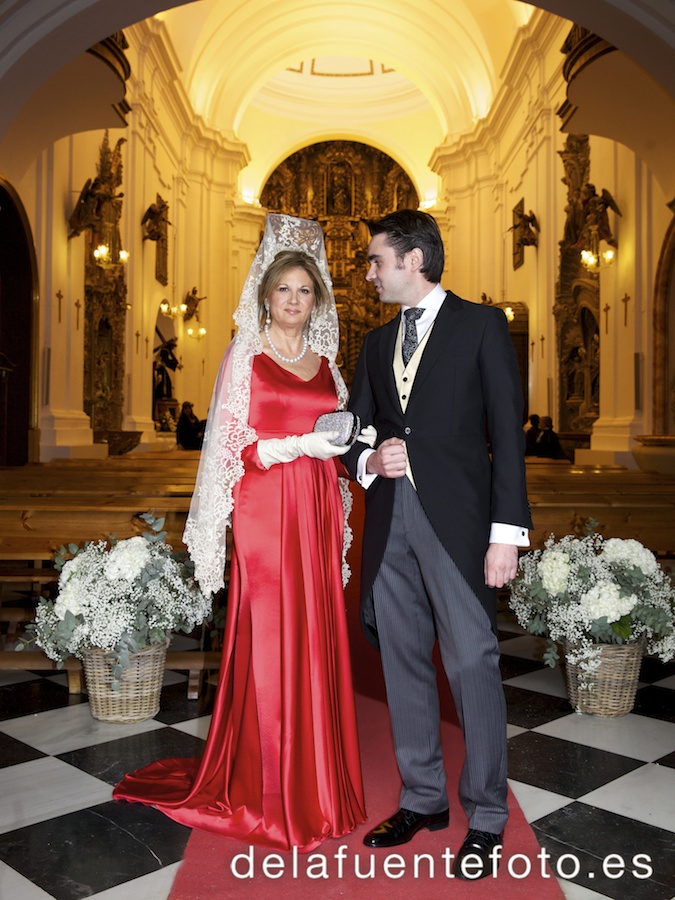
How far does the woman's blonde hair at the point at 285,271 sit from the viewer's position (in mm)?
2639

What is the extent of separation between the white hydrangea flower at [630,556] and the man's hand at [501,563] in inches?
60.9

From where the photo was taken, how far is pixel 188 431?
14.1 metres

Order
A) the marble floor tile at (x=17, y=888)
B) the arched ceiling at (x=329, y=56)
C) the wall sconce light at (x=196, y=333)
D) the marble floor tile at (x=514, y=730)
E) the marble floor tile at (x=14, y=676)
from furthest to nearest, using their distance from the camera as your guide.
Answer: the wall sconce light at (x=196, y=333), the arched ceiling at (x=329, y=56), the marble floor tile at (x=14, y=676), the marble floor tile at (x=514, y=730), the marble floor tile at (x=17, y=888)

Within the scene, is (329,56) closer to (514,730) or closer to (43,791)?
(514,730)

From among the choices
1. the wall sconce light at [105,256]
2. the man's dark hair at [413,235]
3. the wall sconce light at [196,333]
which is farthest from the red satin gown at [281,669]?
the wall sconce light at [196,333]

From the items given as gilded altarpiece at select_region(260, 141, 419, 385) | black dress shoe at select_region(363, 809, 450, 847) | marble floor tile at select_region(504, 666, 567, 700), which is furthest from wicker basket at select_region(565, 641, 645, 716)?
gilded altarpiece at select_region(260, 141, 419, 385)

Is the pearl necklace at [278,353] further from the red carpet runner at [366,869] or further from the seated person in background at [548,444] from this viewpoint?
the seated person in background at [548,444]

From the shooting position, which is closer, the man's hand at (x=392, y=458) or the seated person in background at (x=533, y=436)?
the man's hand at (x=392, y=458)

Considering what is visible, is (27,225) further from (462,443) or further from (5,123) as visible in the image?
(462,443)

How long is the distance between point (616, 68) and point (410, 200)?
49.4 ft

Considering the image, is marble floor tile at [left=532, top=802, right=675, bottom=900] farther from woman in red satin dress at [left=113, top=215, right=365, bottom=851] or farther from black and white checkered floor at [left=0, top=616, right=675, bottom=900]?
woman in red satin dress at [left=113, top=215, right=365, bottom=851]

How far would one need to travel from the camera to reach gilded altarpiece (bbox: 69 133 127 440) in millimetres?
10359

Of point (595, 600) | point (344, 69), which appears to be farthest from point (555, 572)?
point (344, 69)

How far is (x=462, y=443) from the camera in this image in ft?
7.42
